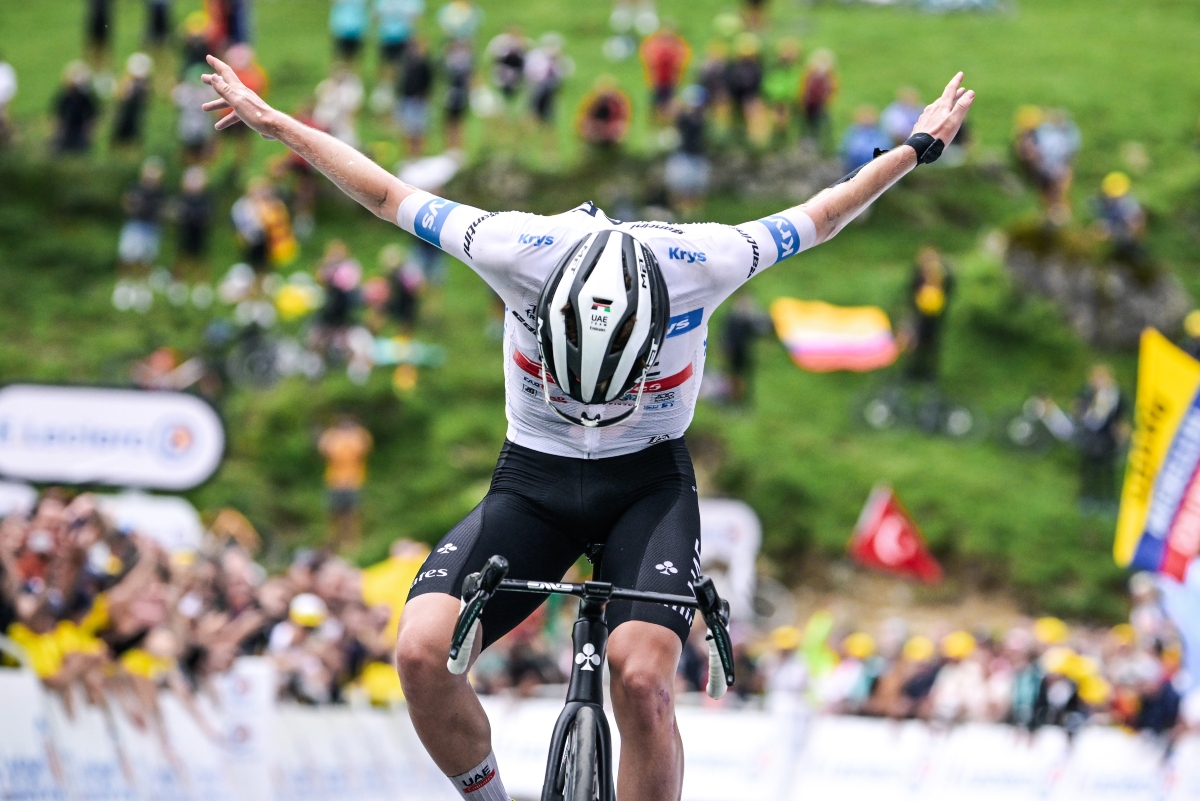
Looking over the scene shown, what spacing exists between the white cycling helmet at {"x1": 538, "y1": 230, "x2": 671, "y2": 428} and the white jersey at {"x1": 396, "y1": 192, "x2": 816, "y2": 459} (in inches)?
12.0

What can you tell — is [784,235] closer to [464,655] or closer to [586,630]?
[586,630]

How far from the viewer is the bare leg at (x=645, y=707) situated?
5.89 m

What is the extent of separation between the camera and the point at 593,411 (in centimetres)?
602

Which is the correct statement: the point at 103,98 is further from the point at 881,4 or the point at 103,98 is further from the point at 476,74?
the point at 881,4

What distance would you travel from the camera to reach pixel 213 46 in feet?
105

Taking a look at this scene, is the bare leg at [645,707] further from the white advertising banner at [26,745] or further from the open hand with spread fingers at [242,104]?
the white advertising banner at [26,745]

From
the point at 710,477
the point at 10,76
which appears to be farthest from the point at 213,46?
the point at 710,477

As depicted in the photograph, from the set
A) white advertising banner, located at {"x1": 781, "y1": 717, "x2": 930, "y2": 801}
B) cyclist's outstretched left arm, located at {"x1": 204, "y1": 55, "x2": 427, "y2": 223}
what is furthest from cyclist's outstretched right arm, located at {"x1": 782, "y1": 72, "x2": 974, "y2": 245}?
white advertising banner, located at {"x1": 781, "y1": 717, "x2": 930, "y2": 801}

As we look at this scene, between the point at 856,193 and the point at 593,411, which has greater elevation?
the point at 856,193

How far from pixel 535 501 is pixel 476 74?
32.2 m

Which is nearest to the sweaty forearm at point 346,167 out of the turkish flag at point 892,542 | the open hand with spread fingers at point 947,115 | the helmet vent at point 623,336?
the helmet vent at point 623,336

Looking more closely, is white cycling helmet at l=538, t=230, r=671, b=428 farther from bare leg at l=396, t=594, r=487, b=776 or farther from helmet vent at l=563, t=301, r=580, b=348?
bare leg at l=396, t=594, r=487, b=776

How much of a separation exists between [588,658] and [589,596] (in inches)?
13.1

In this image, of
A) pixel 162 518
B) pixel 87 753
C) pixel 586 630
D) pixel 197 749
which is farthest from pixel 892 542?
pixel 586 630
